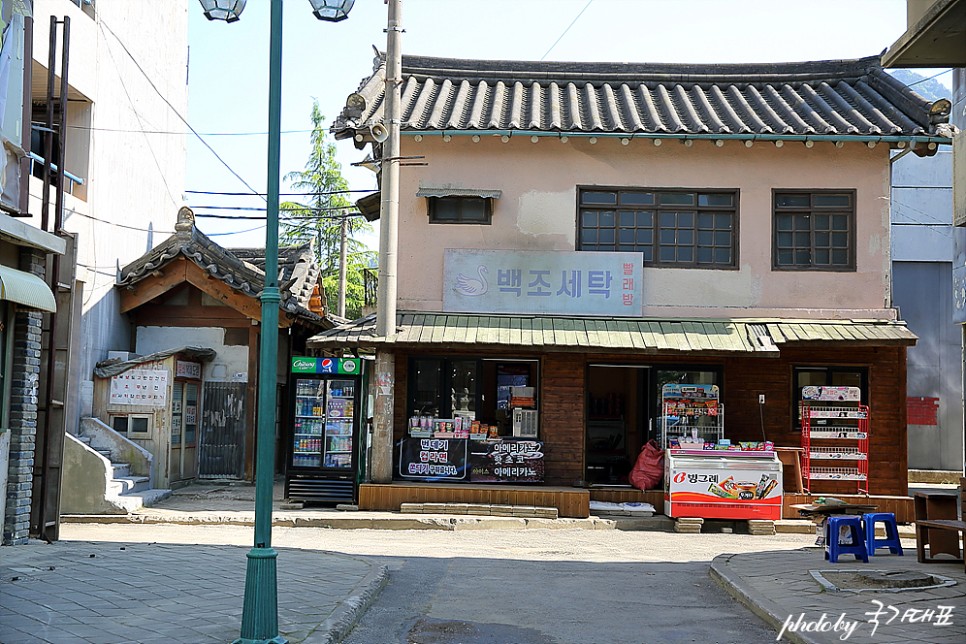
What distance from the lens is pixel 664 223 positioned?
1838cm

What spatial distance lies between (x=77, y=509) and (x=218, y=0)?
11.0 metres

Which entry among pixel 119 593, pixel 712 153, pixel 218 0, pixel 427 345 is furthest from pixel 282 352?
pixel 218 0

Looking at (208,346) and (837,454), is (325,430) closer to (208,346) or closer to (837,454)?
(208,346)

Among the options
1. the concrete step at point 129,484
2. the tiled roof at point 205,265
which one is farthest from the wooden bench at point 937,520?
the concrete step at point 129,484

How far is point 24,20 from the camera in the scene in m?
11.9

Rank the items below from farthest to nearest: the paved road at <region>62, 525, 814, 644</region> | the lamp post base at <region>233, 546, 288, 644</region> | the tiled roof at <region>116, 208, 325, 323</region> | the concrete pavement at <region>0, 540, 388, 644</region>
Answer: the tiled roof at <region>116, 208, 325, 323</region>, the paved road at <region>62, 525, 814, 644</region>, the concrete pavement at <region>0, 540, 388, 644</region>, the lamp post base at <region>233, 546, 288, 644</region>

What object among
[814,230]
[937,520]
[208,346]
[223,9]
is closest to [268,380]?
[223,9]

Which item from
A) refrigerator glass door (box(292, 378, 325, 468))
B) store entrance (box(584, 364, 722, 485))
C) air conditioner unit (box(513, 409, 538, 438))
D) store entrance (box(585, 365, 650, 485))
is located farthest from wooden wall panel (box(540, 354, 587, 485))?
refrigerator glass door (box(292, 378, 325, 468))

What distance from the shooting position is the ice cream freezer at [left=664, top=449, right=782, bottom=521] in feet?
53.9

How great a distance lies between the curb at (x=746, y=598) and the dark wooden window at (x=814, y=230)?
746cm

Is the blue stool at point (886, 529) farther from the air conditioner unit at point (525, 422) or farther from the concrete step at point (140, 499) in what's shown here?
the concrete step at point (140, 499)

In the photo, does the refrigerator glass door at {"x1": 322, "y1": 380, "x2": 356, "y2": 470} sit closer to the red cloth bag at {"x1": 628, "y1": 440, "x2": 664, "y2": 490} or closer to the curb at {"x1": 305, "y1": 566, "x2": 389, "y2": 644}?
the red cloth bag at {"x1": 628, "y1": 440, "x2": 664, "y2": 490}

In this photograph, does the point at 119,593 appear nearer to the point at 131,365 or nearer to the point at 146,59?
the point at 131,365

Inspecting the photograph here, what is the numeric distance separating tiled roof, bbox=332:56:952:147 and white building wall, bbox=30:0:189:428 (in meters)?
5.61
